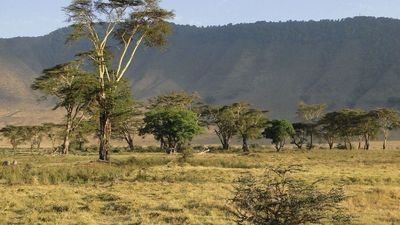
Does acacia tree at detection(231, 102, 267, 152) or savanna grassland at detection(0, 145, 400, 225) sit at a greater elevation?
acacia tree at detection(231, 102, 267, 152)

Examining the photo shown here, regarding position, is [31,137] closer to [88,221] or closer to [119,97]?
[119,97]

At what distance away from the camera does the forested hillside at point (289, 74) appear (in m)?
150

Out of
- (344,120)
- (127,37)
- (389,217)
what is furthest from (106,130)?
(344,120)

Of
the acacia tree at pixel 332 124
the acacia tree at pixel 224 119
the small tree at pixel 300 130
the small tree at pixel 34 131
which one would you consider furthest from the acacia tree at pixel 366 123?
the small tree at pixel 34 131

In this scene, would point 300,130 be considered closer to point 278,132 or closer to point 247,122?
point 247,122

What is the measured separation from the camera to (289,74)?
172 m

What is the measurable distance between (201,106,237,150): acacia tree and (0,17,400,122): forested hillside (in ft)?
219

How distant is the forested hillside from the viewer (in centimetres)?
15012

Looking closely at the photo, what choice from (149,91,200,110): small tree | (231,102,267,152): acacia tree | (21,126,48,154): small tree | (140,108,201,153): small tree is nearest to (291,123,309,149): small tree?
(231,102,267,152): acacia tree

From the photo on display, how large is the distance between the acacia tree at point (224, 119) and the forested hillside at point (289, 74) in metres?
66.9

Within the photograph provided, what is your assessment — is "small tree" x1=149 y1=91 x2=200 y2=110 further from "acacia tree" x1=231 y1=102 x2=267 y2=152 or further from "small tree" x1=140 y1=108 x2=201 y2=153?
"small tree" x1=140 y1=108 x2=201 y2=153

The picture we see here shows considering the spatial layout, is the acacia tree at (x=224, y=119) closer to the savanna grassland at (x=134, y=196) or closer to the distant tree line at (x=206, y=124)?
the distant tree line at (x=206, y=124)

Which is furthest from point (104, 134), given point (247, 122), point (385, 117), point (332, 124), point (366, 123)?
point (385, 117)

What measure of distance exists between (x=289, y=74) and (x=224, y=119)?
10374 cm
